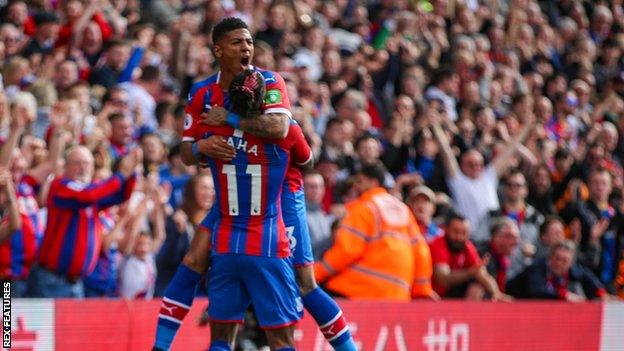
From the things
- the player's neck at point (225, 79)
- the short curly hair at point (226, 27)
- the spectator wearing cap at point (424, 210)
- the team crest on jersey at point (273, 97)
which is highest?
the short curly hair at point (226, 27)

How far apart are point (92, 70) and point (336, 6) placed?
545cm

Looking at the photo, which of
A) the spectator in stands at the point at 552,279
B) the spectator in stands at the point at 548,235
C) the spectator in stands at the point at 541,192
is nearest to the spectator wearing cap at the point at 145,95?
the spectator in stands at the point at 552,279

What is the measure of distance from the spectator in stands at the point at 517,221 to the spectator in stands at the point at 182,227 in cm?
339

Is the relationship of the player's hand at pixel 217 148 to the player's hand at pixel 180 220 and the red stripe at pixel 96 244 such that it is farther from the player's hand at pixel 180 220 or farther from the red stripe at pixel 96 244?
the player's hand at pixel 180 220

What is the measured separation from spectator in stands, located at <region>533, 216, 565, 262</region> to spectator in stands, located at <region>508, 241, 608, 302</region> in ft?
0.81

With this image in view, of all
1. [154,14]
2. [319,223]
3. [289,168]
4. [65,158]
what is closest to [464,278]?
[319,223]

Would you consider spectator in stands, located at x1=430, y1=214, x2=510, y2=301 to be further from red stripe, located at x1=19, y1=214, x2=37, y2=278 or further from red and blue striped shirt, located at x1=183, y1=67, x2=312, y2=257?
red and blue striped shirt, located at x1=183, y1=67, x2=312, y2=257

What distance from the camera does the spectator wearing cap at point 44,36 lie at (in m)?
15.0

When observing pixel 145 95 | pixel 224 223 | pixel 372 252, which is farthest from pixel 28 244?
pixel 145 95

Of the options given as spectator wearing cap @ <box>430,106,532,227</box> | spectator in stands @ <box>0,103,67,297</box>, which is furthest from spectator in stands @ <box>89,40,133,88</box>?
spectator wearing cap @ <box>430,106,532,227</box>

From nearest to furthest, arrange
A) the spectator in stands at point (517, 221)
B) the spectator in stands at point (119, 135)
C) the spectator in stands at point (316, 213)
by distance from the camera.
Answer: the spectator in stands at point (316, 213)
the spectator in stands at point (119, 135)
the spectator in stands at point (517, 221)

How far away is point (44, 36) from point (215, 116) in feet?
23.1

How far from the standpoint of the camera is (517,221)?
607 inches

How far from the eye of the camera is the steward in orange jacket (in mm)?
12094
